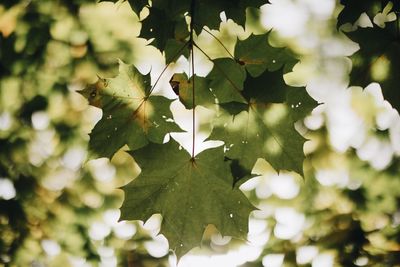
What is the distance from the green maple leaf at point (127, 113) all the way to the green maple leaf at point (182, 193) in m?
0.06

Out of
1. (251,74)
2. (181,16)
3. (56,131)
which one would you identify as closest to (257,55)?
(251,74)

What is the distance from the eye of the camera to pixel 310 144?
285cm

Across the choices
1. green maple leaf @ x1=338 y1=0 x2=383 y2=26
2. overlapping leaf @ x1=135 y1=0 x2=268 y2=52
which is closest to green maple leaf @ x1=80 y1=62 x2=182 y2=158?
overlapping leaf @ x1=135 y1=0 x2=268 y2=52

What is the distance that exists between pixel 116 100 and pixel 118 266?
2533mm

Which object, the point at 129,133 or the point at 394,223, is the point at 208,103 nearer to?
the point at 129,133

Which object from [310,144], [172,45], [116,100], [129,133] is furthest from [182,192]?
[310,144]

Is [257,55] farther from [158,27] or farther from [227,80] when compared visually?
[158,27]

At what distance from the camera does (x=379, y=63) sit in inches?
52.4

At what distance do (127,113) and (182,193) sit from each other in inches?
14.3

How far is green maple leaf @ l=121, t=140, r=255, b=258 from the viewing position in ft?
4.14

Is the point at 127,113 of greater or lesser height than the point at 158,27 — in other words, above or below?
below

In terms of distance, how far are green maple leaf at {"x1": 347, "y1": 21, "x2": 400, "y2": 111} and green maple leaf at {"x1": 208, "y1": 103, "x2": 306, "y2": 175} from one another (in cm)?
34

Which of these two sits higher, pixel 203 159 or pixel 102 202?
pixel 203 159

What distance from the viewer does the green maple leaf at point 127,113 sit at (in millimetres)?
1248
